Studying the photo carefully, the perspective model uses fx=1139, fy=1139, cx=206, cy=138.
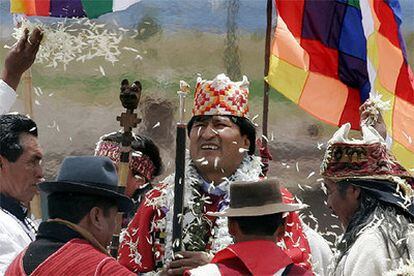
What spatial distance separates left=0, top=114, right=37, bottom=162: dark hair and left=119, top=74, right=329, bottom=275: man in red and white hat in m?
0.70

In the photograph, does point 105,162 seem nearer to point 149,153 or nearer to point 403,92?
point 149,153

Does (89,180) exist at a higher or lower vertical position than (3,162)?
higher

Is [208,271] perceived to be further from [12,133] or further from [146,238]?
[12,133]

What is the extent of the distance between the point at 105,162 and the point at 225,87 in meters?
1.50

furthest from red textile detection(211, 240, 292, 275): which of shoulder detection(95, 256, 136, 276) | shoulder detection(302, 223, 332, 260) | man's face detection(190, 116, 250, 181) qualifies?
shoulder detection(302, 223, 332, 260)

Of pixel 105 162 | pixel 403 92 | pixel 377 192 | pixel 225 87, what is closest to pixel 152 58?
pixel 403 92

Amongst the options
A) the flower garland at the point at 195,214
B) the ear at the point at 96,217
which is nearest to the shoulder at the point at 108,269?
the ear at the point at 96,217

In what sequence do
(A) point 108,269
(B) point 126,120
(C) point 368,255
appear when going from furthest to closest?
1. (B) point 126,120
2. (C) point 368,255
3. (A) point 108,269

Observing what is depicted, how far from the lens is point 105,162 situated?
4.61 meters

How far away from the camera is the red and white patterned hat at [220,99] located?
5906mm

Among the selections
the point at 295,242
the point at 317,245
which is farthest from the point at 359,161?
the point at 317,245

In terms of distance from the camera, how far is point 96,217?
4.46 metres

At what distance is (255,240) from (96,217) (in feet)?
2.06

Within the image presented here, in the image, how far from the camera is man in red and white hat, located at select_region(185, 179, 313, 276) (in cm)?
440
